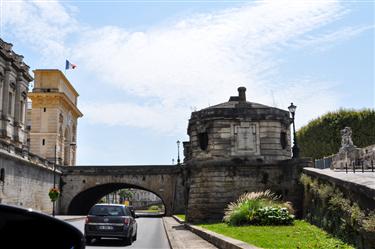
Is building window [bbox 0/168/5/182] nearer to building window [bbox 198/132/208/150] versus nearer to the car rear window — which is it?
building window [bbox 198/132/208/150]

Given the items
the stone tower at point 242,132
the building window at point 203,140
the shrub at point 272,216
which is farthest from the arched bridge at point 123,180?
the shrub at point 272,216

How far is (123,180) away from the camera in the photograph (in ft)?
176

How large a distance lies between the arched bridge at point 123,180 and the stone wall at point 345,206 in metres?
33.5

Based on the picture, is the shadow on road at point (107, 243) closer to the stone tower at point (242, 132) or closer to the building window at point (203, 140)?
the stone tower at point (242, 132)

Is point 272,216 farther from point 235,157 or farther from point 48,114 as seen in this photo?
point 48,114

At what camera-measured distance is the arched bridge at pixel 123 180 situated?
53.3 metres

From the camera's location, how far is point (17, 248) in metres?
2.66

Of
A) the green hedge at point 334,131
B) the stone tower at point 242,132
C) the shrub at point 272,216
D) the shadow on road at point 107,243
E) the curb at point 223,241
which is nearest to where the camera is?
the curb at point 223,241

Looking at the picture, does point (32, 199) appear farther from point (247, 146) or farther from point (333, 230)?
point (333, 230)

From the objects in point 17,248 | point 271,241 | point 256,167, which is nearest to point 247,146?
point 256,167

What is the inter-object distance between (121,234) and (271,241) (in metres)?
6.36

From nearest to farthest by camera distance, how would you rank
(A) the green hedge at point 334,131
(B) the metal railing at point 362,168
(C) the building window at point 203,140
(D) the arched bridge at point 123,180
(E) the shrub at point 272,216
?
(E) the shrub at point 272,216 < (B) the metal railing at point 362,168 < (C) the building window at point 203,140 < (A) the green hedge at point 334,131 < (D) the arched bridge at point 123,180

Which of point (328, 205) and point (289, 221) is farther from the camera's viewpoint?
point (289, 221)

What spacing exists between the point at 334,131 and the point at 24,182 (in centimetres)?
3150
